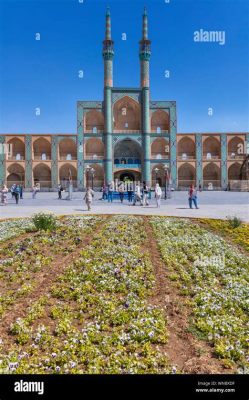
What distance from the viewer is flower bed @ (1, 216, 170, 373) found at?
3533mm

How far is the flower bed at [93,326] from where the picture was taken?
11.6 feet

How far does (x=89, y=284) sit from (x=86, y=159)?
4549 centimetres

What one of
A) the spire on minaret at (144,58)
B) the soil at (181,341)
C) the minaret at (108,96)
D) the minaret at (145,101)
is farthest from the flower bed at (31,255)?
the spire on minaret at (144,58)

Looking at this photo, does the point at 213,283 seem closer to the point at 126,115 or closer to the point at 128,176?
the point at 128,176

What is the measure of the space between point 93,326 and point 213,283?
9.16 feet

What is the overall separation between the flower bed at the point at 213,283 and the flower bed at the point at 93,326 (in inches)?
27.0

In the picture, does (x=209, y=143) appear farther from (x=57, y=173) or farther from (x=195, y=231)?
(x=195, y=231)

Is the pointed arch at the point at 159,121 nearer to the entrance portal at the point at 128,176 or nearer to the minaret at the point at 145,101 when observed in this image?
the minaret at the point at 145,101

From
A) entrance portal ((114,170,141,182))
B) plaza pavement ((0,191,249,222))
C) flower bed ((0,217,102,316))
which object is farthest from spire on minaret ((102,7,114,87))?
flower bed ((0,217,102,316))

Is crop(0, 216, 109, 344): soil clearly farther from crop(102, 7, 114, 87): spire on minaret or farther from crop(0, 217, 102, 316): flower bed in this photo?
crop(102, 7, 114, 87): spire on minaret

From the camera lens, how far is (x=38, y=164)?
5156cm

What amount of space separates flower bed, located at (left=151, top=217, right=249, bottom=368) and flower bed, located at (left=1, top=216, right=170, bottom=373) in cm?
69

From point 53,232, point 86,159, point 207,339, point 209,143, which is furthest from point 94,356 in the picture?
point 209,143

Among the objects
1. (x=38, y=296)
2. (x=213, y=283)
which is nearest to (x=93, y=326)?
(x=38, y=296)
